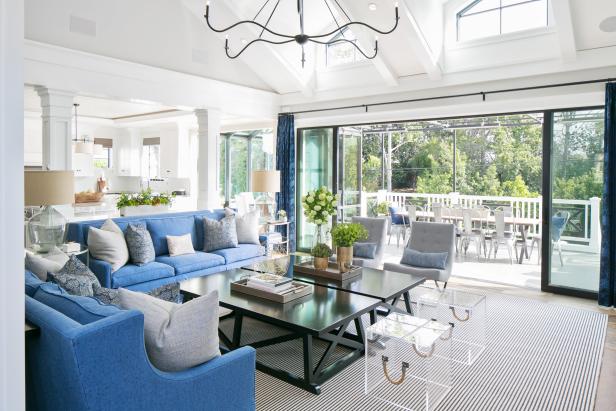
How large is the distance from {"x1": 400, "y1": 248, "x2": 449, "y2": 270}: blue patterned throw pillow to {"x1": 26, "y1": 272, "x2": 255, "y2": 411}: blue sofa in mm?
3415

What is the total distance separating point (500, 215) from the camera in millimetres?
6996

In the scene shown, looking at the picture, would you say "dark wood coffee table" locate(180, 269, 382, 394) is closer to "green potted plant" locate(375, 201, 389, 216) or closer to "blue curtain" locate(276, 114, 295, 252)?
"blue curtain" locate(276, 114, 295, 252)

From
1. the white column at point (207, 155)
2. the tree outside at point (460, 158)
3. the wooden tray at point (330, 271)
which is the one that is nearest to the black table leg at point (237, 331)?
the wooden tray at point (330, 271)

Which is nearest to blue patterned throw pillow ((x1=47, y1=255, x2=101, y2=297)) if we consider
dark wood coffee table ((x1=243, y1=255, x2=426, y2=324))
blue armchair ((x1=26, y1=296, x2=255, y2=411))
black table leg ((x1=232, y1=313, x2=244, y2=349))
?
blue armchair ((x1=26, y1=296, x2=255, y2=411))

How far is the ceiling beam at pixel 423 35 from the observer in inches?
202

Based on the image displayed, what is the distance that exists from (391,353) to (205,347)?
78.1 inches

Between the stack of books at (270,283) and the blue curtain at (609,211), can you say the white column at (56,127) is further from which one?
the blue curtain at (609,211)

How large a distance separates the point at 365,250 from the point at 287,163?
9.04 ft

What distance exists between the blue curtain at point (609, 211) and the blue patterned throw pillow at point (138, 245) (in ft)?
16.1

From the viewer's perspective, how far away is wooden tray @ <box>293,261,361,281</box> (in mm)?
4020

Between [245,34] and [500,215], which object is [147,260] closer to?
[245,34]

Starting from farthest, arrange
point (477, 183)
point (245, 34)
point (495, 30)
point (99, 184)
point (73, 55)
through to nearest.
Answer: point (477, 183) < point (99, 184) < point (245, 34) < point (495, 30) < point (73, 55)

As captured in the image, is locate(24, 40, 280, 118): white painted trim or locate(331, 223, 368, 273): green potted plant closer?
locate(331, 223, 368, 273): green potted plant

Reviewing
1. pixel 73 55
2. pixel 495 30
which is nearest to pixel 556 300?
pixel 495 30
